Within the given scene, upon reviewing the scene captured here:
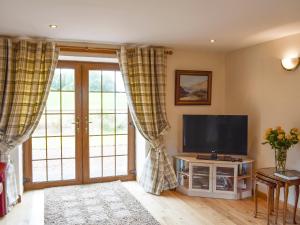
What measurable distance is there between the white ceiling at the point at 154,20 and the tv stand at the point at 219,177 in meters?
1.73

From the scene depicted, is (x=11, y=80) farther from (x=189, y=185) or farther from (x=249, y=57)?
(x=249, y=57)

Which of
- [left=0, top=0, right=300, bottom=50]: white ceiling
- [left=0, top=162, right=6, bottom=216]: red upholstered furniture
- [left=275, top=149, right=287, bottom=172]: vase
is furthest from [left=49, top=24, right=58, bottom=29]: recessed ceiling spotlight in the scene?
[left=275, top=149, right=287, bottom=172]: vase

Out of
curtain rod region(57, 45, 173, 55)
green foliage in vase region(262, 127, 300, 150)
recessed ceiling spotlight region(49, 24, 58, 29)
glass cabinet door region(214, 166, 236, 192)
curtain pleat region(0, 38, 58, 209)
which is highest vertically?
recessed ceiling spotlight region(49, 24, 58, 29)

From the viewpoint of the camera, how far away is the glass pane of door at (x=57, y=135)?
4234 mm

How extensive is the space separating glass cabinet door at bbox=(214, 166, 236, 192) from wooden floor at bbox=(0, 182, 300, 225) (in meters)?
0.18

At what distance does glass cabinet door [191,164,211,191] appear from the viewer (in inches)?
159

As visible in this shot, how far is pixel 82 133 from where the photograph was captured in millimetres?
4414

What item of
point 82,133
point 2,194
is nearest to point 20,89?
point 82,133

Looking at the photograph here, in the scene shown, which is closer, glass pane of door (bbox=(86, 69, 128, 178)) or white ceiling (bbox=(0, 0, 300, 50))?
white ceiling (bbox=(0, 0, 300, 50))

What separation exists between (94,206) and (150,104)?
1639 millimetres

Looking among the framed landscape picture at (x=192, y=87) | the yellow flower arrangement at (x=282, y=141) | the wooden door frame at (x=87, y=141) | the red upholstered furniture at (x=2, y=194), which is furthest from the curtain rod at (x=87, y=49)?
the yellow flower arrangement at (x=282, y=141)

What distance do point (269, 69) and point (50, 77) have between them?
305 centimetres

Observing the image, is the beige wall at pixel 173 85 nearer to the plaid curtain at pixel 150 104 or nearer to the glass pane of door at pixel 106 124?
the plaid curtain at pixel 150 104

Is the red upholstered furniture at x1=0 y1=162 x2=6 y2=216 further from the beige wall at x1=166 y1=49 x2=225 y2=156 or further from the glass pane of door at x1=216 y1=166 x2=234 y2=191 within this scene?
the glass pane of door at x1=216 y1=166 x2=234 y2=191
